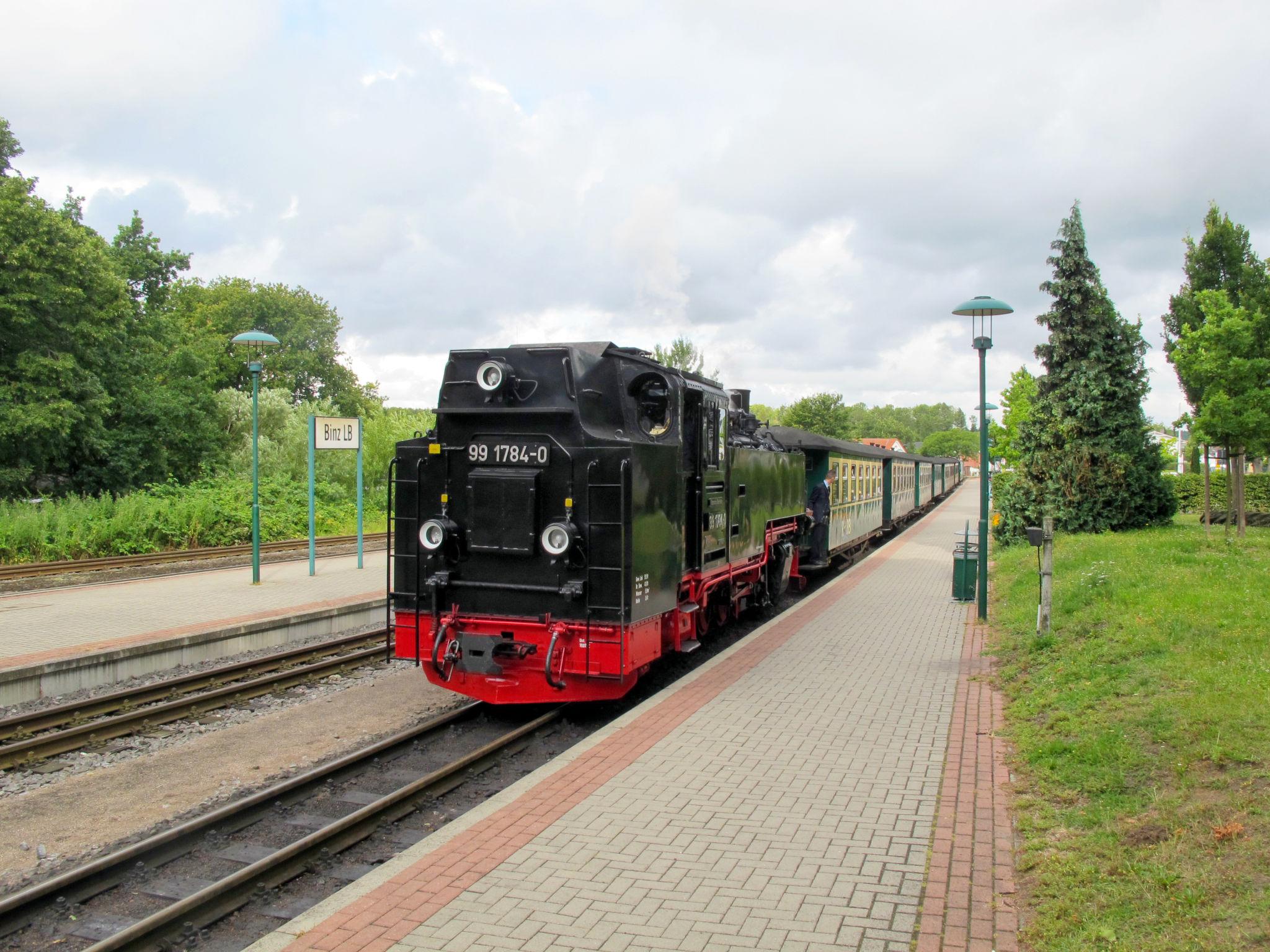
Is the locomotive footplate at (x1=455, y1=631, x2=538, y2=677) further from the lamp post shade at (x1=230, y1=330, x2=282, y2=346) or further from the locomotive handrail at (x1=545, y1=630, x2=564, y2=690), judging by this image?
the lamp post shade at (x1=230, y1=330, x2=282, y2=346)

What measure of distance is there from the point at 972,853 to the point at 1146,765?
5.03ft

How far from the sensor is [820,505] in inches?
658

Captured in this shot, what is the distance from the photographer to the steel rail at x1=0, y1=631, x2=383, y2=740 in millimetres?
8320

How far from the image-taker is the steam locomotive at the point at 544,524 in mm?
7488

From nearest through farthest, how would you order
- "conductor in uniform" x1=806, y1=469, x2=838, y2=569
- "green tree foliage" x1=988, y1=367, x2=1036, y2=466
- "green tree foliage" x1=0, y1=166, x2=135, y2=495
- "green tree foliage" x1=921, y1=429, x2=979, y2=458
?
1. "conductor in uniform" x1=806, y1=469, x2=838, y2=569
2. "green tree foliage" x1=0, y1=166, x2=135, y2=495
3. "green tree foliage" x1=988, y1=367, x2=1036, y2=466
4. "green tree foliage" x1=921, y1=429, x2=979, y2=458

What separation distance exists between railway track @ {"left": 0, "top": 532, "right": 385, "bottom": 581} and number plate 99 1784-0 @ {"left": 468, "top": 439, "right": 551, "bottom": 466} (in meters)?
14.0

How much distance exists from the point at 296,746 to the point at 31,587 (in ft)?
38.4

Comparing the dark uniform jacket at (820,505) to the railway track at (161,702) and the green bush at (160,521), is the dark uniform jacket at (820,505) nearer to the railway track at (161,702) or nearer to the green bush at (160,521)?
the railway track at (161,702)

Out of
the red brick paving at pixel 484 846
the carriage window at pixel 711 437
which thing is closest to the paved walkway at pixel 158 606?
the red brick paving at pixel 484 846

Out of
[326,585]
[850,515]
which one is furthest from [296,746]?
[850,515]

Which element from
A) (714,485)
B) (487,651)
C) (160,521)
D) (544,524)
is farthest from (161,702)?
(160,521)

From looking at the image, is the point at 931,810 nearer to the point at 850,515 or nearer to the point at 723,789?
the point at 723,789

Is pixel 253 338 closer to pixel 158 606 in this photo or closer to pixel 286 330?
pixel 158 606

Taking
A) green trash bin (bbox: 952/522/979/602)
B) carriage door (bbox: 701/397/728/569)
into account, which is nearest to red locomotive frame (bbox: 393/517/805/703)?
carriage door (bbox: 701/397/728/569)
